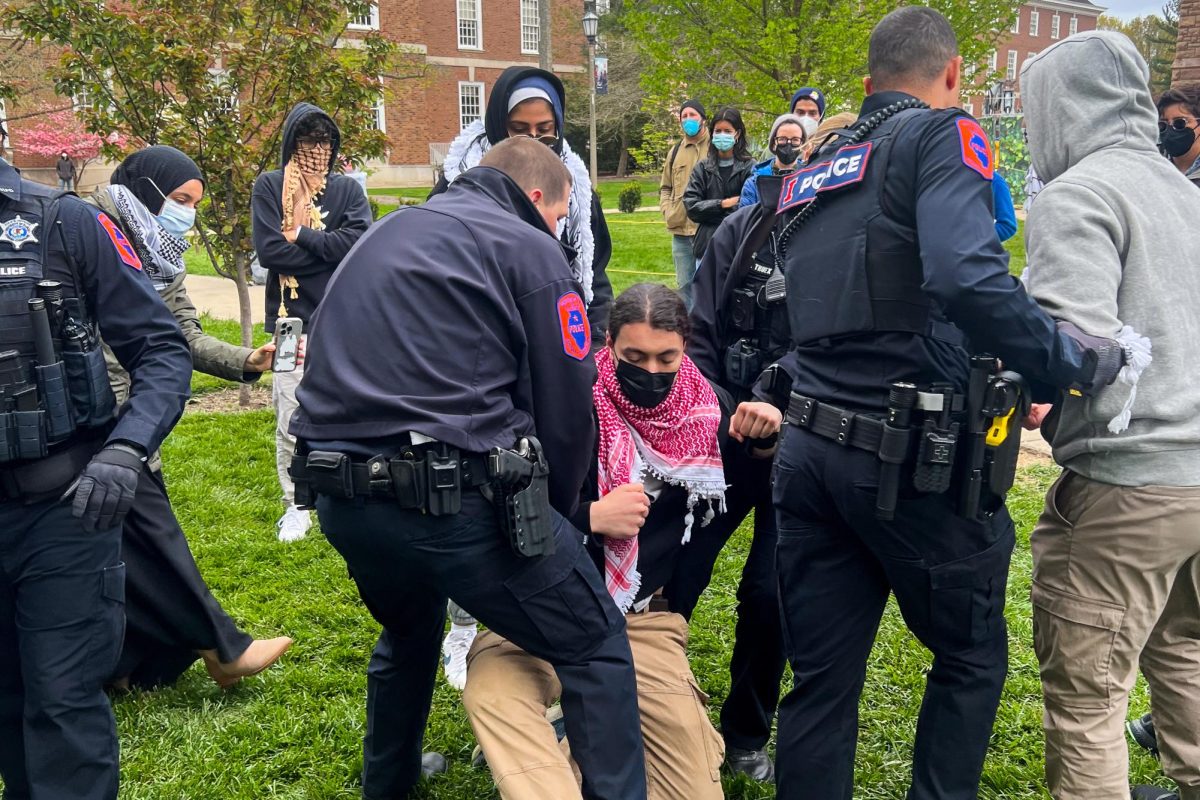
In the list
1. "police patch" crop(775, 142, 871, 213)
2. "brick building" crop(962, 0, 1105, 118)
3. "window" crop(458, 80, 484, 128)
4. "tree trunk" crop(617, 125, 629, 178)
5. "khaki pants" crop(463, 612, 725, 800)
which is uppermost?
"brick building" crop(962, 0, 1105, 118)

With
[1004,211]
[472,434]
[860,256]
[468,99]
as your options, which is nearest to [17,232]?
[472,434]

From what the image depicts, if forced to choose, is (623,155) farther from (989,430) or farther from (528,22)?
(989,430)

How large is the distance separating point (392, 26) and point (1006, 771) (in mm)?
35590

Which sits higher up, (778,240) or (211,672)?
(778,240)

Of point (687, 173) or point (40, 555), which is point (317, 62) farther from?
point (40, 555)

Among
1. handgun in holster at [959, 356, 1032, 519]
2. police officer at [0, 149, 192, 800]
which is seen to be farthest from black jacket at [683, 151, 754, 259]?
police officer at [0, 149, 192, 800]

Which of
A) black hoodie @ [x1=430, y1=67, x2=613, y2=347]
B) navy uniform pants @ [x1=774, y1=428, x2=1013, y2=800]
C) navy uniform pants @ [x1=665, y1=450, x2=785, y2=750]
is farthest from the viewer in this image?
black hoodie @ [x1=430, y1=67, x2=613, y2=347]

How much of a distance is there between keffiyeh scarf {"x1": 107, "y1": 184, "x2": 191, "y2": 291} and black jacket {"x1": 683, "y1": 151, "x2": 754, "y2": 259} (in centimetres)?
522

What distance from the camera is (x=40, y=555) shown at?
244cm

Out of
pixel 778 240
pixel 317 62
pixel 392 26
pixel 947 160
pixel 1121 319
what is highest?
pixel 392 26

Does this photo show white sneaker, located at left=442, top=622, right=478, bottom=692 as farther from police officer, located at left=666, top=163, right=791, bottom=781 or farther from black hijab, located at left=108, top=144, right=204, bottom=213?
black hijab, located at left=108, top=144, right=204, bottom=213

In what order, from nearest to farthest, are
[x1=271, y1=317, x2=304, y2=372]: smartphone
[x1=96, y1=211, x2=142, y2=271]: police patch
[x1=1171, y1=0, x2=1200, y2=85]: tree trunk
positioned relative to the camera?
1. [x1=96, y1=211, x2=142, y2=271]: police patch
2. [x1=271, y1=317, x2=304, y2=372]: smartphone
3. [x1=1171, y1=0, x2=1200, y2=85]: tree trunk

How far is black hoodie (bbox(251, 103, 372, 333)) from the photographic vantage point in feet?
16.6

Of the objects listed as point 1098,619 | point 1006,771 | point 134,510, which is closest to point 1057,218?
point 1098,619
